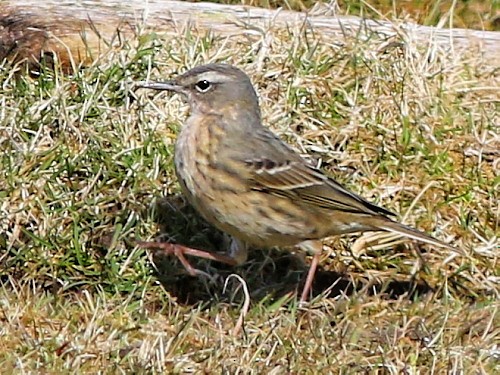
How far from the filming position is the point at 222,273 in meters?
7.06

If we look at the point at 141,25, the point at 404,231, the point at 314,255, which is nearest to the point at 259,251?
the point at 314,255

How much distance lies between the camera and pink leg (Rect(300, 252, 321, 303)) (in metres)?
6.61

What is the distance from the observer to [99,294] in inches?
261

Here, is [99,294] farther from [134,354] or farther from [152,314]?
[134,354]

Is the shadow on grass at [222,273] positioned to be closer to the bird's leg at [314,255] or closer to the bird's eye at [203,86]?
the bird's leg at [314,255]

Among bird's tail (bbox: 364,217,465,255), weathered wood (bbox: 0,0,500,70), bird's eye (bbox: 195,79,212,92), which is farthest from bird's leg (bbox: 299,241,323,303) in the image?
weathered wood (bbox: 0,0,500,70)

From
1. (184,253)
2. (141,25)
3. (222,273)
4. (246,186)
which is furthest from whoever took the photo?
(141,25)

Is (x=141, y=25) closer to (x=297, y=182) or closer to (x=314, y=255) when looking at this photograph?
(x=297, y=182)

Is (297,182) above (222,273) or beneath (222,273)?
above

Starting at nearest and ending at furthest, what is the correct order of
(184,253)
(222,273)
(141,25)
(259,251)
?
(184,253), (222,273), (259,251), (141,25)

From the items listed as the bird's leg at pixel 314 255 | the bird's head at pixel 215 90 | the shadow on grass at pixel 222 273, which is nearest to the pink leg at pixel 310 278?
the bird's leg at pixel 314 255

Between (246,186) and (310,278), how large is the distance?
0.59 metres

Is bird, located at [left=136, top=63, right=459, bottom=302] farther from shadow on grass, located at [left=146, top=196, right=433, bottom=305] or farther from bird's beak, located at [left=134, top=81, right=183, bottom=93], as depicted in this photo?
shadow on grass, located at [left=146, top=196, right=433, bottom=305]

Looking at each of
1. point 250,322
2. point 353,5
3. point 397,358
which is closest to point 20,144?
point 250,322
